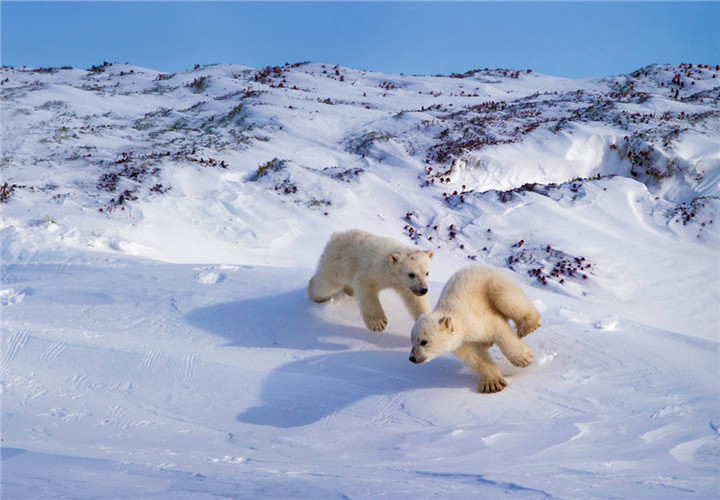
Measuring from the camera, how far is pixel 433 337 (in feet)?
13.5

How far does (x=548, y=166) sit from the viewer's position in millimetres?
14148

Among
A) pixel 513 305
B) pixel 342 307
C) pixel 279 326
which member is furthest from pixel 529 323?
pixel 279 326

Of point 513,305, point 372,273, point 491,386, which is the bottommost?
point 491,386

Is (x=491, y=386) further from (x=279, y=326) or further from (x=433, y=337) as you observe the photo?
(x=279, y=326)

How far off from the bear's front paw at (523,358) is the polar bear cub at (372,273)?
1.07 m

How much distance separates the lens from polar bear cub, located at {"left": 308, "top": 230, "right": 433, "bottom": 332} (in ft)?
17.0

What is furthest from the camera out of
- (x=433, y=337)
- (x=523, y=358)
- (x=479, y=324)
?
(x=523, y=358)

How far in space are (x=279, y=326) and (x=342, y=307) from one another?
755 millimetres

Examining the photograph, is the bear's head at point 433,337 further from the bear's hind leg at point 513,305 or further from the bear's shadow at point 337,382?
the bear's hind leg at point 513,305

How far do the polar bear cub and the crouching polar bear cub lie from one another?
626 millimetres

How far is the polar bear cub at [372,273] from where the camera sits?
5.19m

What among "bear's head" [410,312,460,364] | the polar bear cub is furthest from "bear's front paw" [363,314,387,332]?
"bear's head" [410,312,460,364]

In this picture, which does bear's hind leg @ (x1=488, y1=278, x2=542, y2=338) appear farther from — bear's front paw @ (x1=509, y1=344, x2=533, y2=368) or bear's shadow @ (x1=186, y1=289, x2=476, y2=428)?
bear's shadow @ (x1=186, y1=289, x2=476, y2=428)

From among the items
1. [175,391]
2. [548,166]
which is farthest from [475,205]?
[175,391]
